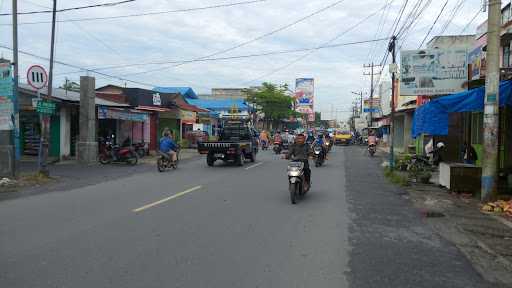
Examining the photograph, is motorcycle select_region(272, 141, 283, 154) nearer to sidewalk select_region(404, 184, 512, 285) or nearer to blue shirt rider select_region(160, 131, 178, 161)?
blue shirt rider select_region(160, 131, 178, 161)

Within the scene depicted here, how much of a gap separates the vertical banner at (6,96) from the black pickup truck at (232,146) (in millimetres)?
7982

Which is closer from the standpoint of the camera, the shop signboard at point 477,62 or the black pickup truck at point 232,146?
the shop signboard at point 477,62

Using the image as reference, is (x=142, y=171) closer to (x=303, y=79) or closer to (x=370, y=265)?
(x=370, y=265)

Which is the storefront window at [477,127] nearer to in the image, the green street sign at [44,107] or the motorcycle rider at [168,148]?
the motorcycle rider at [168,148]

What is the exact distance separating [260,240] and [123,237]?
2068mm

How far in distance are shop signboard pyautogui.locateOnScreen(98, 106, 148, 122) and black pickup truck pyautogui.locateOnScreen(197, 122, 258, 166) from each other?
19.6 feet

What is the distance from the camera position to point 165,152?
1981cm

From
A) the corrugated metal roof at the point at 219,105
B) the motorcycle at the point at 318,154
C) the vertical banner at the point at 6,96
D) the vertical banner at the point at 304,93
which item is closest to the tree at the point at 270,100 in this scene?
the corrugated metal roof at the point at 219,105

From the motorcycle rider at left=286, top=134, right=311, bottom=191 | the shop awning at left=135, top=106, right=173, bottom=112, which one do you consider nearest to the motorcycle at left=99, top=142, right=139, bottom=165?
the shop awning at left=135, top=106, right=173, bottom=112

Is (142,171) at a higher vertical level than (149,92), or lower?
lower

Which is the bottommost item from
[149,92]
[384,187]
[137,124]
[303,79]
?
[384,187]

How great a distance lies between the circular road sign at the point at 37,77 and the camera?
582 inches

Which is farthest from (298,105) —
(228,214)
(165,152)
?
(228,214)

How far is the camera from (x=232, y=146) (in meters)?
21.1
